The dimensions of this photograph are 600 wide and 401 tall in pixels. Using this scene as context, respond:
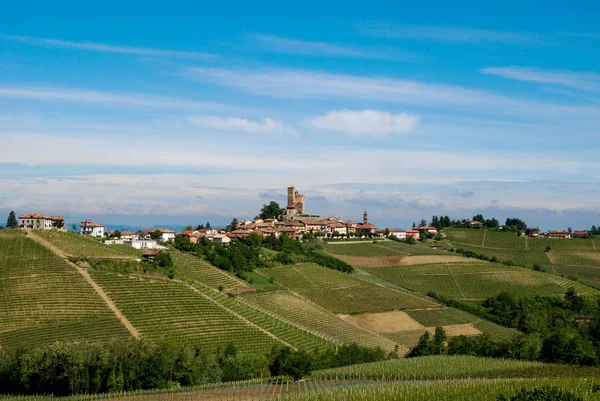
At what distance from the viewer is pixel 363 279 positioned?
98312 mm

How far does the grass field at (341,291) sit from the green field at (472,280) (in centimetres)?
847

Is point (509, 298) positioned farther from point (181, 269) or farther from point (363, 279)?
point (181, 269)

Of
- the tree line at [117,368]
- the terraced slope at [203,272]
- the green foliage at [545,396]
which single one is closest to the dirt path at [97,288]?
the tree line at [117,368]

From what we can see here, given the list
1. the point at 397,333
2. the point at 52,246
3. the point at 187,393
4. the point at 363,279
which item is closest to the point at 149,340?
the point at 187,393

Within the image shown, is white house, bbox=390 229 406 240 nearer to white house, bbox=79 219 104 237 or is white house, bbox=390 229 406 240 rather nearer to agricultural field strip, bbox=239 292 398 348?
white house, bbox=79 219 104 237

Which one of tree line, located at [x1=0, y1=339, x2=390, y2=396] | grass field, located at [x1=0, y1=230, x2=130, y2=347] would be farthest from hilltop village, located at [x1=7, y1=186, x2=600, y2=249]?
tree line, located at [x1=0, y1=339, x2=390, y2=396]

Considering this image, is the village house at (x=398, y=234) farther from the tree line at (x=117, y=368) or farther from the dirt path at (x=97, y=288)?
the tree line at (x=117, y=368)

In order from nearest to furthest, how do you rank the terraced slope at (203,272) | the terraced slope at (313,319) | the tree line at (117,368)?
1. the tree line at (117,368)
2. the terraced slope at (313,319)
3. the terraced slope at (203,272)

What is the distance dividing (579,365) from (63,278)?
4505cm

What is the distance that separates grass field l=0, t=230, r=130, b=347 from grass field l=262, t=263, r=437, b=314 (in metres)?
29.3

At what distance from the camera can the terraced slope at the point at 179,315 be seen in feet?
190

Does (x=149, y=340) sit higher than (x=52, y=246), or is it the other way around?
(x=52, y=246)

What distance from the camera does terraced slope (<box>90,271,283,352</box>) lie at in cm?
5784

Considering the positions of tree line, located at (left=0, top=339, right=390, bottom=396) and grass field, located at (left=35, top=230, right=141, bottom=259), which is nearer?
tree line, located at (left=0, top=339, right=390, bottom=396)
